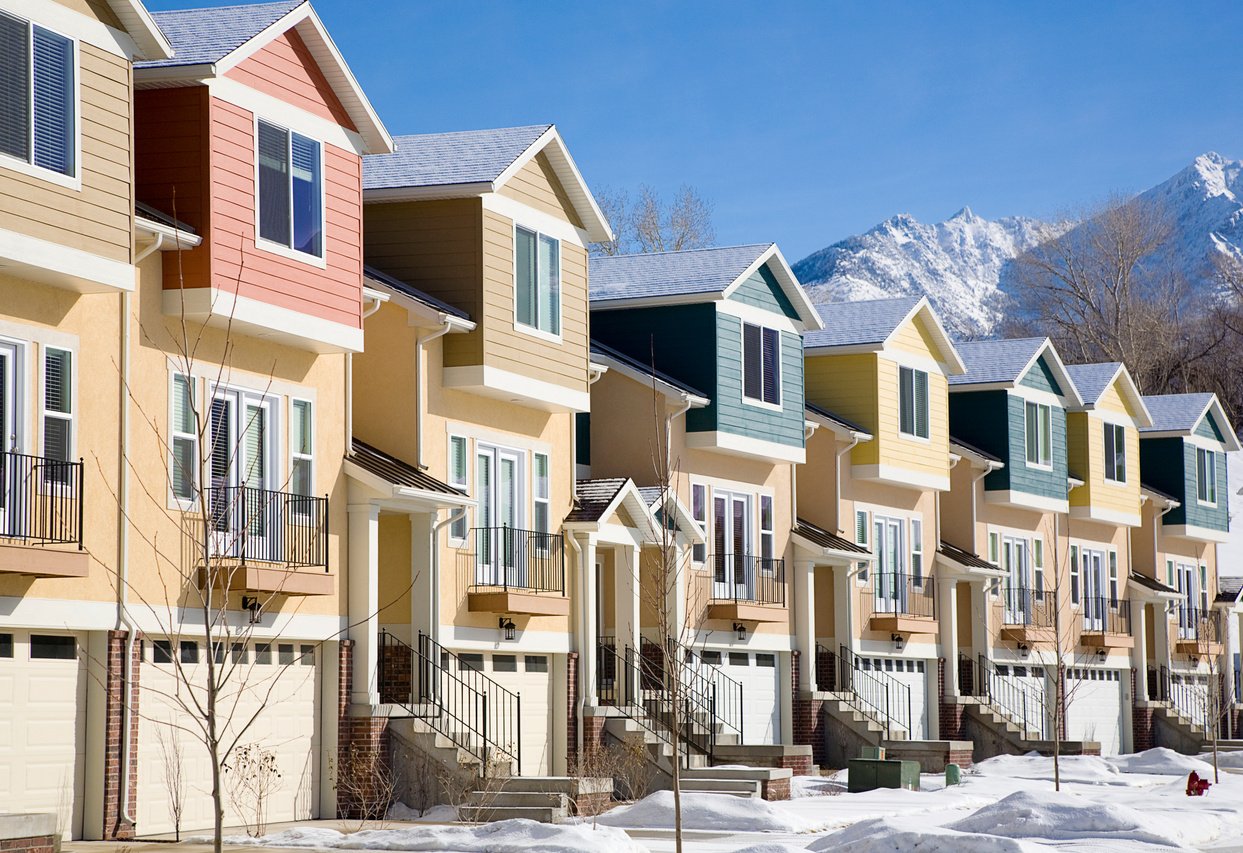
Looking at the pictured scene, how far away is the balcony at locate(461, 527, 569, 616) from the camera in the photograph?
2811 cm

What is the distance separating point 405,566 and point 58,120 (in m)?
9.32

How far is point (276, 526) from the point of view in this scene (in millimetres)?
23594

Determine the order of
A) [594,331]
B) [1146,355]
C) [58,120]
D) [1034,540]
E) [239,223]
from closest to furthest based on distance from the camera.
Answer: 1. [58,120]
2. [239,223]
3. [594,331]
4. [1034,540]
5. [1146,355]

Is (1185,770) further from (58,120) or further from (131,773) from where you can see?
(58,120)

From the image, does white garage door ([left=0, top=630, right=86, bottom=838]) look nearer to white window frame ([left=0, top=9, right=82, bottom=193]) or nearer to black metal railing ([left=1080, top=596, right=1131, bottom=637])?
white window frame ([left=0, top=9, right=82, bottom=193])

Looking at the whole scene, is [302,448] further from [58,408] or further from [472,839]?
[472,839]

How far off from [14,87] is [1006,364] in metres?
32.5

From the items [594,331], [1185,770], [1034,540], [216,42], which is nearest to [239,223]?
[216,42]

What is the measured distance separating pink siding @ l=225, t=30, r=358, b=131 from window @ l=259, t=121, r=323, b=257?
51cm

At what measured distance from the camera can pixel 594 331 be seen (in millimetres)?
35750

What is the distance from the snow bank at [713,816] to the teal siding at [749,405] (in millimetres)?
10499

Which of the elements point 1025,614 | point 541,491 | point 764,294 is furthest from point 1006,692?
point 541,491

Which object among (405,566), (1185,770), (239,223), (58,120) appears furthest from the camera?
(1185,770)

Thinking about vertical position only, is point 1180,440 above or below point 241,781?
above
